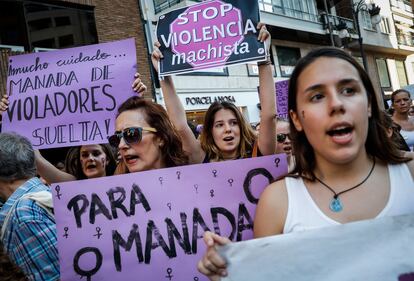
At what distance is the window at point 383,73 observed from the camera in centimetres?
2600

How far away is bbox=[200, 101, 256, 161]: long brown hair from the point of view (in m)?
2.90

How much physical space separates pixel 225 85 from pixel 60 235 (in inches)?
517

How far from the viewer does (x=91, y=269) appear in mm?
1845

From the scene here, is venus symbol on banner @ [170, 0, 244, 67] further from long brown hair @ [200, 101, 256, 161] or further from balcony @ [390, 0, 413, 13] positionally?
balcony @ [390, 0, 413, 13]

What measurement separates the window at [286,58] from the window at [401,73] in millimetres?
13382

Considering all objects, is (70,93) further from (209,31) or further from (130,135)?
(209,31)

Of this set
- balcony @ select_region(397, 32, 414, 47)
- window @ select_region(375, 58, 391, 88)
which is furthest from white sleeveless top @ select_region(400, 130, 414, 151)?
balcony @ select_region(397, 32, 414, 47)

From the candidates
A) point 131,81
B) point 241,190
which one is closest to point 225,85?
point 131,81

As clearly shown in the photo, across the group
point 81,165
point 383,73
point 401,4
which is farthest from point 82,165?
point 401,4

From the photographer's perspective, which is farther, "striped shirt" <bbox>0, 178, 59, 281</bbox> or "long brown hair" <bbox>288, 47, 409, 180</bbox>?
"striped shirt" <bbox>0, 178, 59, 281</bbox>

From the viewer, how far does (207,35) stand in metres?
2.73

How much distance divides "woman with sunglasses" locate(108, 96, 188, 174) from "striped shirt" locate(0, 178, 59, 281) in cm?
52

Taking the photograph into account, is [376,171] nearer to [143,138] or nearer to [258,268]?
[258,268]

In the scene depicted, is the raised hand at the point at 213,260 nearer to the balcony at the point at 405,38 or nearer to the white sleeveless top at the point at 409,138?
the white sleeveless top at the point at 409,138
